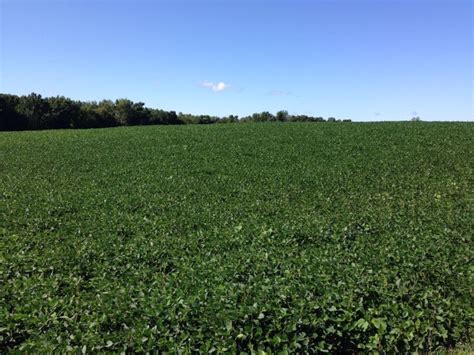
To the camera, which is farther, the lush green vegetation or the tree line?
the tree line

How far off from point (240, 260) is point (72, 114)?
7177cm

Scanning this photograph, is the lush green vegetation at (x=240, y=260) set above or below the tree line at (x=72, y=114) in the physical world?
below

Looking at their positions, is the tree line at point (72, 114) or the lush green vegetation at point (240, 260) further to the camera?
the tree line at point (72, 114)

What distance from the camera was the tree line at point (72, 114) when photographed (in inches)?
2512

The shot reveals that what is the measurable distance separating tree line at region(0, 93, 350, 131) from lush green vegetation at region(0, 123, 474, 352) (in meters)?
45.8

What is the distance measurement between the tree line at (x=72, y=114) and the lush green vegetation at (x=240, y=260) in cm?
4581

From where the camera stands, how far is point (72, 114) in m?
70.9

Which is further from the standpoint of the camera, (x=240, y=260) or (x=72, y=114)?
(x=72, y=114)

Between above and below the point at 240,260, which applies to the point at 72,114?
above

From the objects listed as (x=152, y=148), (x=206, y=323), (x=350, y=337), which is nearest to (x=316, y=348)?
(x=350, y=337)

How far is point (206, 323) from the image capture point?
15.1 feet

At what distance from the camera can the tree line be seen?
209ft

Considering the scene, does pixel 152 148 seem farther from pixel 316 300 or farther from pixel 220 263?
pixel 316 300

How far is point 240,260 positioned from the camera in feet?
22.6
